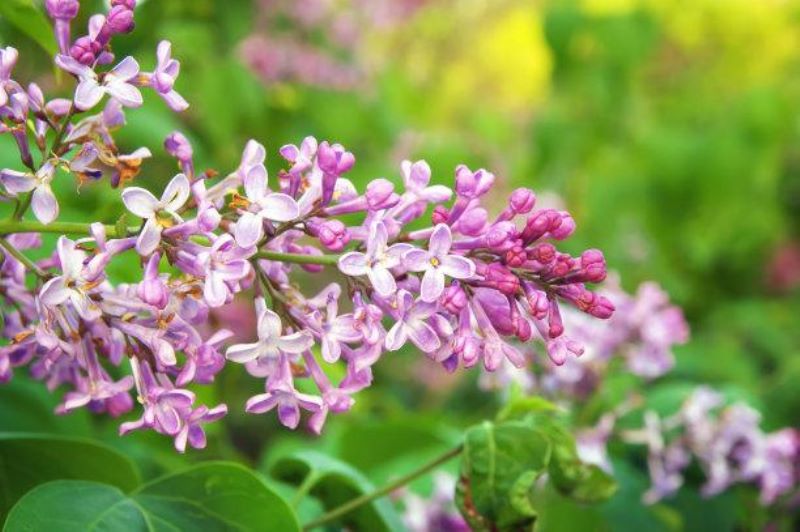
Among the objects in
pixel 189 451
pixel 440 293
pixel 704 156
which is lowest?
pixel 189 451

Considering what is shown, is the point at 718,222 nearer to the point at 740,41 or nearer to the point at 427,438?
the point at 740,41

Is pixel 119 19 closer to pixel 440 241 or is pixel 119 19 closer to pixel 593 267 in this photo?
pixel 440 241

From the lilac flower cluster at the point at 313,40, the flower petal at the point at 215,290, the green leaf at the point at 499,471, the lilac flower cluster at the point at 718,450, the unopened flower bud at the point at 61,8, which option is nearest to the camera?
the flower petal at the point at 215,290

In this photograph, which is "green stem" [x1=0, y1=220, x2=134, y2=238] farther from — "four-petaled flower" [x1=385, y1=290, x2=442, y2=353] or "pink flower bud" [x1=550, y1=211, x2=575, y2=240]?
"pink flower bud" [x1=550, y1=211, x2=575, y2=240]

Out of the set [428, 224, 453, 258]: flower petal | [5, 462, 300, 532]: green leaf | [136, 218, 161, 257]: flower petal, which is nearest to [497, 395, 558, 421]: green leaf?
[5, 462, 300, 532]: green leaf

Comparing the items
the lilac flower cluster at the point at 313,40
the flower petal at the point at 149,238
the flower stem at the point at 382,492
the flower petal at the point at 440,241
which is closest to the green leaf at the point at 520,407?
the flower stem at the point at 382,492

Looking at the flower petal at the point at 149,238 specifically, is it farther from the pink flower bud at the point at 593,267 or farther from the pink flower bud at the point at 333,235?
the pink flower bud at the point at 593,267

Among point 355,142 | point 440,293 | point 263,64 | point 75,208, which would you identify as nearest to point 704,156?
point 355,142
